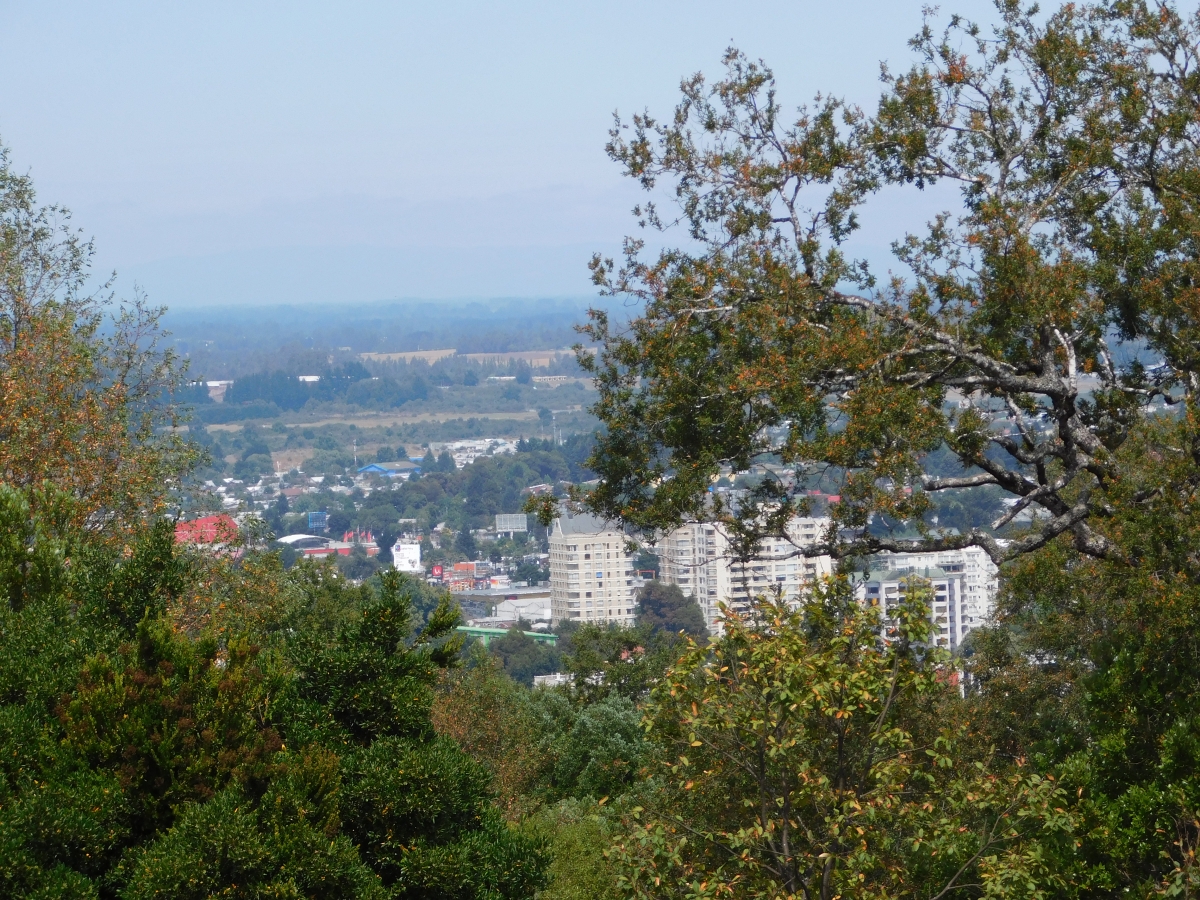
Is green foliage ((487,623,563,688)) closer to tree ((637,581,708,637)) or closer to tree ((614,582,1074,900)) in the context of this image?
tree ((637,581,708,637))

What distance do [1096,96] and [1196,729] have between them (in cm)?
568

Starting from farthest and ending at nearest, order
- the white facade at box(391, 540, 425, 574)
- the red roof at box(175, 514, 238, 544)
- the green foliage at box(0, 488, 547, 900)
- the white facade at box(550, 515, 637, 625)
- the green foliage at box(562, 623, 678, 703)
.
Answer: the white facade at box(391, 540, 425, 574) < the white facade at box(550, 515, 637, 625) < the green foliage at box(562, 623, 678, 703) < the red roof at box(175, 514, 238, 544) < the green foliage at box(0, 488, 547, 900)

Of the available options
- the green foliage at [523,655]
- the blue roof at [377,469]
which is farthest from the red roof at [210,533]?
the blue roof at [377,469]

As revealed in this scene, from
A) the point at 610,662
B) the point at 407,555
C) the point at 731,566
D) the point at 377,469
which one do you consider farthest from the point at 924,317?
the point at 377,469

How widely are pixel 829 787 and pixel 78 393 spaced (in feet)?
29.9

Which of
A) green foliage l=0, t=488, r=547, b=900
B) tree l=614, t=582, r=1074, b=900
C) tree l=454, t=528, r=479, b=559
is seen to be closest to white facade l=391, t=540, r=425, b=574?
tree l=454, t=528, r=479, b=559

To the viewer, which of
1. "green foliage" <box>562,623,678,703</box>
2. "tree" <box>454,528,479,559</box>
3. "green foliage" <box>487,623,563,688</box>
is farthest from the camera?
"tree" <box>454,528,479,559</box>

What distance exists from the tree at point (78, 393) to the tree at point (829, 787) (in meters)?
4.70

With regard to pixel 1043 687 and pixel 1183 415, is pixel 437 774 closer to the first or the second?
pixel 1183 415

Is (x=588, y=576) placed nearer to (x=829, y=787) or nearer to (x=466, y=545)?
(x=466, y=545)

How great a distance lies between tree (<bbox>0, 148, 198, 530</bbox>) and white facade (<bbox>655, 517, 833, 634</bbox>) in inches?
187

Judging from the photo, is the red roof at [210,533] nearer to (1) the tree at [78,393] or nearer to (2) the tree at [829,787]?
(1) the tree at [78,393]

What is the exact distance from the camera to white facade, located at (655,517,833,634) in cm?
859

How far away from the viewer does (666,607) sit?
4881 cm
